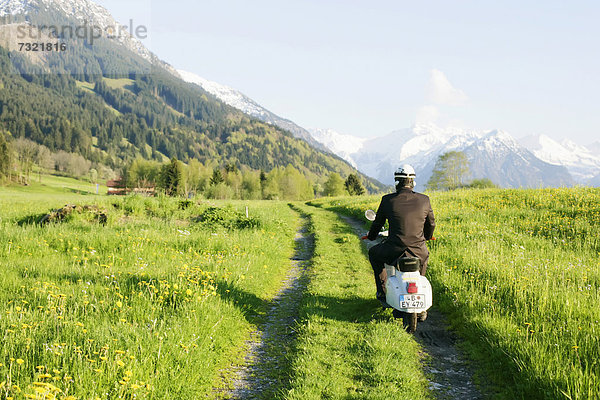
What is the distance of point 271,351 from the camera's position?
21.1 feet

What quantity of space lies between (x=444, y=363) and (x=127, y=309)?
5593 mm

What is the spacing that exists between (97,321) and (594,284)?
10.2m

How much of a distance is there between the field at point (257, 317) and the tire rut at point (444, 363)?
7.8 inches

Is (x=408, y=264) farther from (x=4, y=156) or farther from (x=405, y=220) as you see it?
(x=4, y=156)

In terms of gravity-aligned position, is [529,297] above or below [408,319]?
above

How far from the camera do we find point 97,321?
5723 mm

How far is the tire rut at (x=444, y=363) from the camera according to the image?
5168 mm

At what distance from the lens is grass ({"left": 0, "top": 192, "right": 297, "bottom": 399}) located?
176 inches

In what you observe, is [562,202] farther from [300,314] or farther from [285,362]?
[285,362]

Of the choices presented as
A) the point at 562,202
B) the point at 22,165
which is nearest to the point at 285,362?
the point at 562,202

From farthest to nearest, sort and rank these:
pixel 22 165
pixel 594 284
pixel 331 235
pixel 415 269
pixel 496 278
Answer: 1. pixel 22 165
2. pixel 331 235
3. pixel 496 278
4. pixel 594 284
5. pixel 415 269

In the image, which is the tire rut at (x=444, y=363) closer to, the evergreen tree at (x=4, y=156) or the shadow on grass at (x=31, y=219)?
the shadow on grass at (x=31, y=219)

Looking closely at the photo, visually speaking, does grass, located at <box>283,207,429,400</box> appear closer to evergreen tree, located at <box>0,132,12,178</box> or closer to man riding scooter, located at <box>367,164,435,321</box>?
man riding scooter, located at <box>367,164,435,321</box>

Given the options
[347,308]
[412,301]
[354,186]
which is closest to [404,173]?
[412,301]
